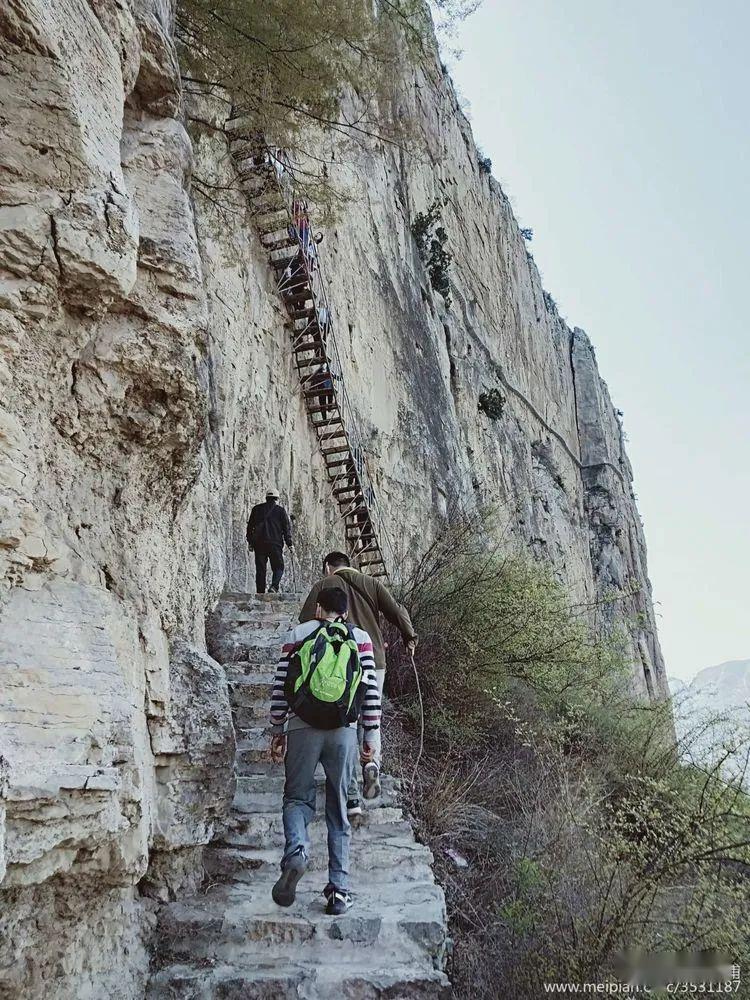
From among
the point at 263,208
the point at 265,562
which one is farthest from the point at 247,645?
the point at 263,208

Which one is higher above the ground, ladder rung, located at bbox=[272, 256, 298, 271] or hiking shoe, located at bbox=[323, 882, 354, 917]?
ladder rung, located at bbox=[272, 256, 298, 271]

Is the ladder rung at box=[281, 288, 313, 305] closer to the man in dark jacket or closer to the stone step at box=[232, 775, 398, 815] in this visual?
the man in dark jacket

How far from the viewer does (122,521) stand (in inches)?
142

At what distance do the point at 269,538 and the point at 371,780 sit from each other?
416cm

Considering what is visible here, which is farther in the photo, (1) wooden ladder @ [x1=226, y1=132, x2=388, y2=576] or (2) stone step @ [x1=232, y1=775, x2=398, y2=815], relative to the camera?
(1) wooden ladder @ [x1=226, y1=132, x2=388, y2=576]

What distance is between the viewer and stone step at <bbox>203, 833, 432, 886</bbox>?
3.89m

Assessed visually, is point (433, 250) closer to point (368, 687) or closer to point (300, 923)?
point (368, 687)

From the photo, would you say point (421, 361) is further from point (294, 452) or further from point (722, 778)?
point (722, 778)

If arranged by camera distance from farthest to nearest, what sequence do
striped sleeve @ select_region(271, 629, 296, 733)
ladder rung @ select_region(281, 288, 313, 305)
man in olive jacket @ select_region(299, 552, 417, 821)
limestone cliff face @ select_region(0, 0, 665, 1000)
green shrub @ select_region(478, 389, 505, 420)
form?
green shrub @ select_region(478, 389, 505, 420) < ladder rung @ select_region(281, 288, 313, 305) < man in olive jacket @ select_region(299, 552, 417, 821) < striped sleeve @ select_region(271, 629, 296, 733) < limestone cliff face @ select_region(0, 0, 665, 1000)

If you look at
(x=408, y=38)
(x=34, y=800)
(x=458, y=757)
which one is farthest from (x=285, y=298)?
(x=34, y=800)

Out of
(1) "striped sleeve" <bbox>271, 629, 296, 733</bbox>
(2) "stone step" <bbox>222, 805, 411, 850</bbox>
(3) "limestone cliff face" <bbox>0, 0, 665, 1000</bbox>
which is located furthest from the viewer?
(2) "stone step" <bbox>222, 805, 411, 850</bbox>

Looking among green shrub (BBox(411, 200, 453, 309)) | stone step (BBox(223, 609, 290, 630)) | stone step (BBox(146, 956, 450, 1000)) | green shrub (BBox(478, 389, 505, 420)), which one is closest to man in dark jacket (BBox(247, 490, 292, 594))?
stone step (BBox(223, 609, 290, 630))

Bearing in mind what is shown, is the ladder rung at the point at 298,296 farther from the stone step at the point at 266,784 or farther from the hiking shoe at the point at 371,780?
the hiking shoe at the point at 371,780

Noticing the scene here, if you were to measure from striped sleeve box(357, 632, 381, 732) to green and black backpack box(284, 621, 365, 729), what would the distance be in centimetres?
26
